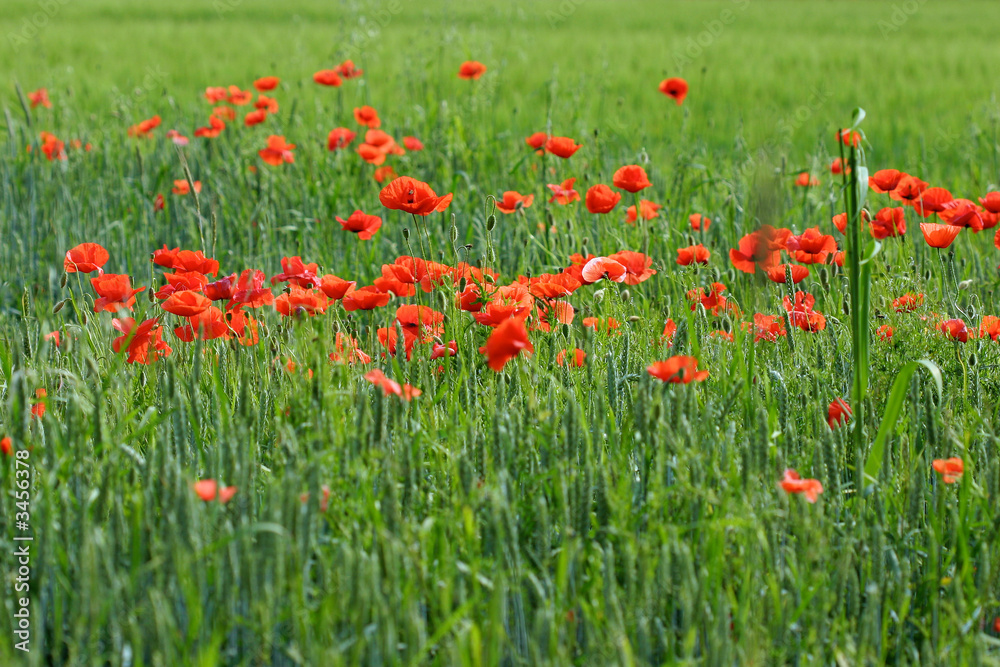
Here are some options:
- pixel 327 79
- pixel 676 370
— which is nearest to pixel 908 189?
pixel 676 370

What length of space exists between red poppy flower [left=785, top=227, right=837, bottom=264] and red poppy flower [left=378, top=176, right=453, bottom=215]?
75 cm

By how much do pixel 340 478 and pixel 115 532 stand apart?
11.3 inches

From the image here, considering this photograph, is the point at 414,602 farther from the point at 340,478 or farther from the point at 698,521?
the point at 698,521

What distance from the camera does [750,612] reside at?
1021 mm

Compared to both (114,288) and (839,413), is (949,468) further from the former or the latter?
(114,288)

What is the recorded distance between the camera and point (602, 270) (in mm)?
1716

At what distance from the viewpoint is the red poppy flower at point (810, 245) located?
6.07 ft

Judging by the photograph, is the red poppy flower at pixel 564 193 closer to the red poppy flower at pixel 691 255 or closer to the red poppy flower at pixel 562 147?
the red poppy flower at pixel 562 147

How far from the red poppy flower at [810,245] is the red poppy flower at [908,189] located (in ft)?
1.19

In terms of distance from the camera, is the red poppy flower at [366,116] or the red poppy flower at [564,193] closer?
the red poppy flower at [564,193]

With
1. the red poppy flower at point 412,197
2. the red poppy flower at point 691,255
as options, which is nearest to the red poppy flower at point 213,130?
the red poppy flower at point 412,197

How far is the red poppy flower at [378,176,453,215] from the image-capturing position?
178 cm

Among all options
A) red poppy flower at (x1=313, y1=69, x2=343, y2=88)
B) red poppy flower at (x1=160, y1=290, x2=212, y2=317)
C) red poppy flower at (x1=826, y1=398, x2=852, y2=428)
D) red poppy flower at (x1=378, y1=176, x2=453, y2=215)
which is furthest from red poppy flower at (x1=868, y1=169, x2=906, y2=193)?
red poppy flower at (x1=313, y1=69, x2=343, y2=88)

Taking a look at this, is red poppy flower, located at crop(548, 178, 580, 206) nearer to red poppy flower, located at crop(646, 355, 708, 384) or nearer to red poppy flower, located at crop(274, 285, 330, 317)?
red poppy flower, located at crop(274, 285, 330, 317)
